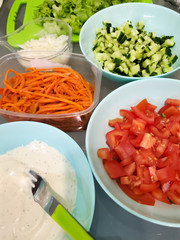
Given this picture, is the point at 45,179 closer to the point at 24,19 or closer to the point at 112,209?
the point at 112,209

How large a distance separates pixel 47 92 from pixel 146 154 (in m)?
0.79

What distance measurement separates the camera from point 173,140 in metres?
1.21

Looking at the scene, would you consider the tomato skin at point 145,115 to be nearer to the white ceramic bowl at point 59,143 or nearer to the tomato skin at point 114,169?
the tomato skin at point 114,169

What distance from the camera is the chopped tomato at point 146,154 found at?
108cm

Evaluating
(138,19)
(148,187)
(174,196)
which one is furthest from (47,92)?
(138,19)

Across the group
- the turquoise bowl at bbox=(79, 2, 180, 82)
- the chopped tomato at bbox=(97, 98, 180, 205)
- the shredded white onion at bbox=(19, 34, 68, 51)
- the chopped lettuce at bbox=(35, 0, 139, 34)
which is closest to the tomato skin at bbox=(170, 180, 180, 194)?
the chopped tomato at bbox=(97, 98, 180, 205)

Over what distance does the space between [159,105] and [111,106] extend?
36 cm

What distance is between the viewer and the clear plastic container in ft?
4.22

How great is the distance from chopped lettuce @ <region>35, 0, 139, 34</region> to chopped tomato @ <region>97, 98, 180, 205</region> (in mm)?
1135

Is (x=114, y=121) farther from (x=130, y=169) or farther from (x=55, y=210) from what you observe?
(x=55, y=210)

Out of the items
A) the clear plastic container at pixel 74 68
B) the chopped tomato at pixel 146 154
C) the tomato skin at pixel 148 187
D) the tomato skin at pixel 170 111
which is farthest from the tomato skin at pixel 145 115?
the tomato skin at pixel 148 187

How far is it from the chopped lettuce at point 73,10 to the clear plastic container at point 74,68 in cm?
54

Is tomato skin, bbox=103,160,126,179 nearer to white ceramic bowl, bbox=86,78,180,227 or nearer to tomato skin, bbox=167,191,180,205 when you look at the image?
white ceramic bowl, bbox=86,78,180,227

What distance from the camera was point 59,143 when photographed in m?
1.25
